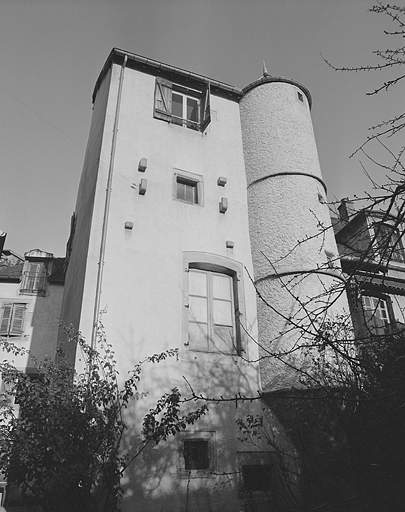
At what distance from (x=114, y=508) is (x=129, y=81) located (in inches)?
354

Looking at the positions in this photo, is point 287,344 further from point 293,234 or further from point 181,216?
point 181,216

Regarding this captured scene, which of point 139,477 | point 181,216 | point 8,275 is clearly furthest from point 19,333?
point 139,477

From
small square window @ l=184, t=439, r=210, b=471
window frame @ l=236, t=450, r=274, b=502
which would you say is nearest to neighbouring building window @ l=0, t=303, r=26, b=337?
small square window @ l=184, t=439, r=210, b=471

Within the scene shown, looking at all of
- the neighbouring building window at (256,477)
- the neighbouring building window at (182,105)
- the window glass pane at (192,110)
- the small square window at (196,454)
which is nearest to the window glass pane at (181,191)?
the neighbouring building window at (182,105)

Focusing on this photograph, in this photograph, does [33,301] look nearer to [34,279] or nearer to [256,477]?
[34,279]

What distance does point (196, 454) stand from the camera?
6.88 meters

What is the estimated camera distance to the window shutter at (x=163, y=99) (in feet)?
33.8

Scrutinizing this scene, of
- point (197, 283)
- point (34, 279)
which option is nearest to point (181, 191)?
point (197, 283)

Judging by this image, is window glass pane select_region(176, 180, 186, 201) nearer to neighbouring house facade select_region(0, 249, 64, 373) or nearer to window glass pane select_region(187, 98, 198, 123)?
window glass pane select_region(187, 98, 198, 123)

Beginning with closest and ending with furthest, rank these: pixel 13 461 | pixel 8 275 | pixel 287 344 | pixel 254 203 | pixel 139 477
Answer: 1. pixel 13 461
2. pixel 139 477
3. pixel 287 344
4. pixel 254 203
5. pixel 8 275

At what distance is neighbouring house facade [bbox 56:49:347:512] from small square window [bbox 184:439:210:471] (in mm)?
20

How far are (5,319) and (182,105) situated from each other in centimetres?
1037

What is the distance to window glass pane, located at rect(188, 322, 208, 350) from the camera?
780 cm

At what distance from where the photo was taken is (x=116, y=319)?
286 inches
